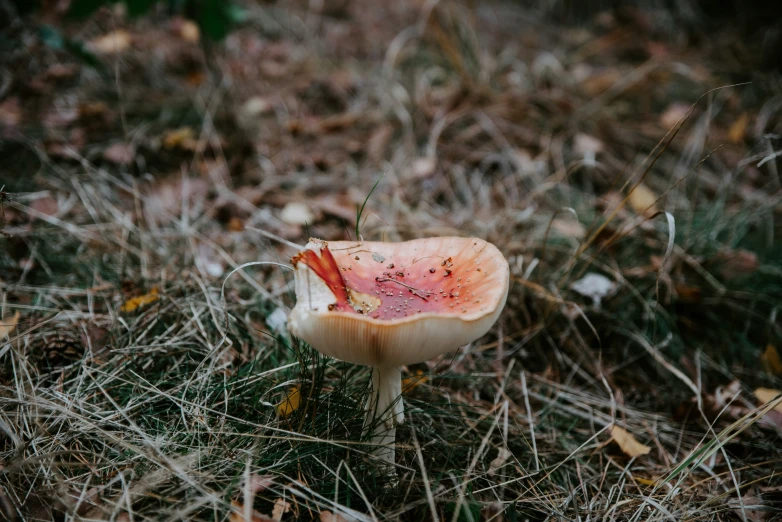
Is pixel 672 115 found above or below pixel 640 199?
above

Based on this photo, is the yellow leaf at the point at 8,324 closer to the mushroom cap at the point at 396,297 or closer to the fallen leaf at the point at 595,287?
the mushroom cap at the point at 396,297

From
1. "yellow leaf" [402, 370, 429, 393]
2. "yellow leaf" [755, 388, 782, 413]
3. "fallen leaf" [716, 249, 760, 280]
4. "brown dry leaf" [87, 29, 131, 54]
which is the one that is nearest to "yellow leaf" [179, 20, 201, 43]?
"brown dry leaf" [87, 29, 131, 54]

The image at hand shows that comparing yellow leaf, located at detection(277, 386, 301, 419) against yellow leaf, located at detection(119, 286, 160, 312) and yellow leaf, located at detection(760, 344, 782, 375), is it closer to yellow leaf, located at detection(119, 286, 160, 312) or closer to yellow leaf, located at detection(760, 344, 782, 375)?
yellow leaf, located at detection(119, 286, 160, 312)

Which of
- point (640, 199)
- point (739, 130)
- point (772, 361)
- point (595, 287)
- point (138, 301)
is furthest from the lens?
point (739, 130)

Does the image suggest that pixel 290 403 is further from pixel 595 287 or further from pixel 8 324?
pixel 595 287

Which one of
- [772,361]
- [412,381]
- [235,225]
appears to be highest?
[235,225]

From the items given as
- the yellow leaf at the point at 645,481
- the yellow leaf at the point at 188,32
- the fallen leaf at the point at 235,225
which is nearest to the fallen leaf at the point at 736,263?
the yellow leaf at the point at 645,481

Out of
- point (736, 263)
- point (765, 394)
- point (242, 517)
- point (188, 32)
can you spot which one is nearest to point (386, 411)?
point (242, 517)
